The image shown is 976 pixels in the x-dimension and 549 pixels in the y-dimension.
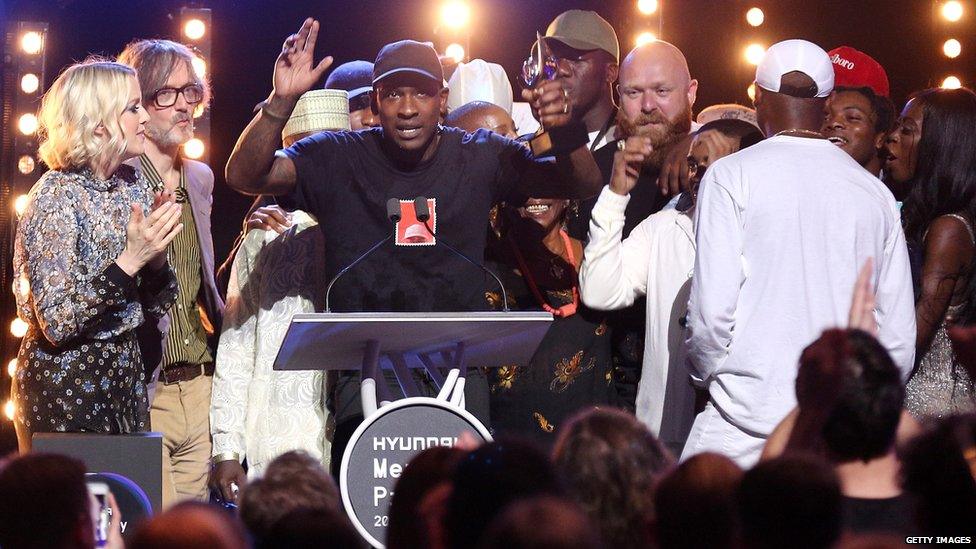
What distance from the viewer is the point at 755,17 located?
8.02m

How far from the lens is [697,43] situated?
26.5ft

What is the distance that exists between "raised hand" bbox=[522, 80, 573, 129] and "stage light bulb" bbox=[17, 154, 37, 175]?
3.72 metres

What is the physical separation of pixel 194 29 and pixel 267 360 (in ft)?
10.5

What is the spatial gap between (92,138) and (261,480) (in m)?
2.18

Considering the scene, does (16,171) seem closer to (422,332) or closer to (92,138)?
(92,138)

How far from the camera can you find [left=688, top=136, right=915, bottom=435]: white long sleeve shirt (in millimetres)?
4176

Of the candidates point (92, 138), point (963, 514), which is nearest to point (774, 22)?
point (92, 138)

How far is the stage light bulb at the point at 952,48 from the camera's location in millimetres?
→ 7945

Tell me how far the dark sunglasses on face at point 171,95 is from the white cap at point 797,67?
2.48 m

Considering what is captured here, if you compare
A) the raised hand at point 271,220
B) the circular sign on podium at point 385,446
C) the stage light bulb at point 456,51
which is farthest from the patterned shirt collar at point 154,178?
the stage light bulb at point 456,51

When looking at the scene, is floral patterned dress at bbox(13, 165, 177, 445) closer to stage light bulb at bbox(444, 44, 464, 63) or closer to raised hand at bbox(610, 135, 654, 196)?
raised hand at bbox(610, 135, 654, 196)

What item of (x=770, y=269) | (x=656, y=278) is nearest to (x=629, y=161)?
(x=656, y=278)

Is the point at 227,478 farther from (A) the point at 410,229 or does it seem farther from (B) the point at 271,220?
(A) the point at 410,229

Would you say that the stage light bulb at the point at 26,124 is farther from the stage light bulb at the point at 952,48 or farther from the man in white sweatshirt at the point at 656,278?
the stage light bulb at the point at 952,48
